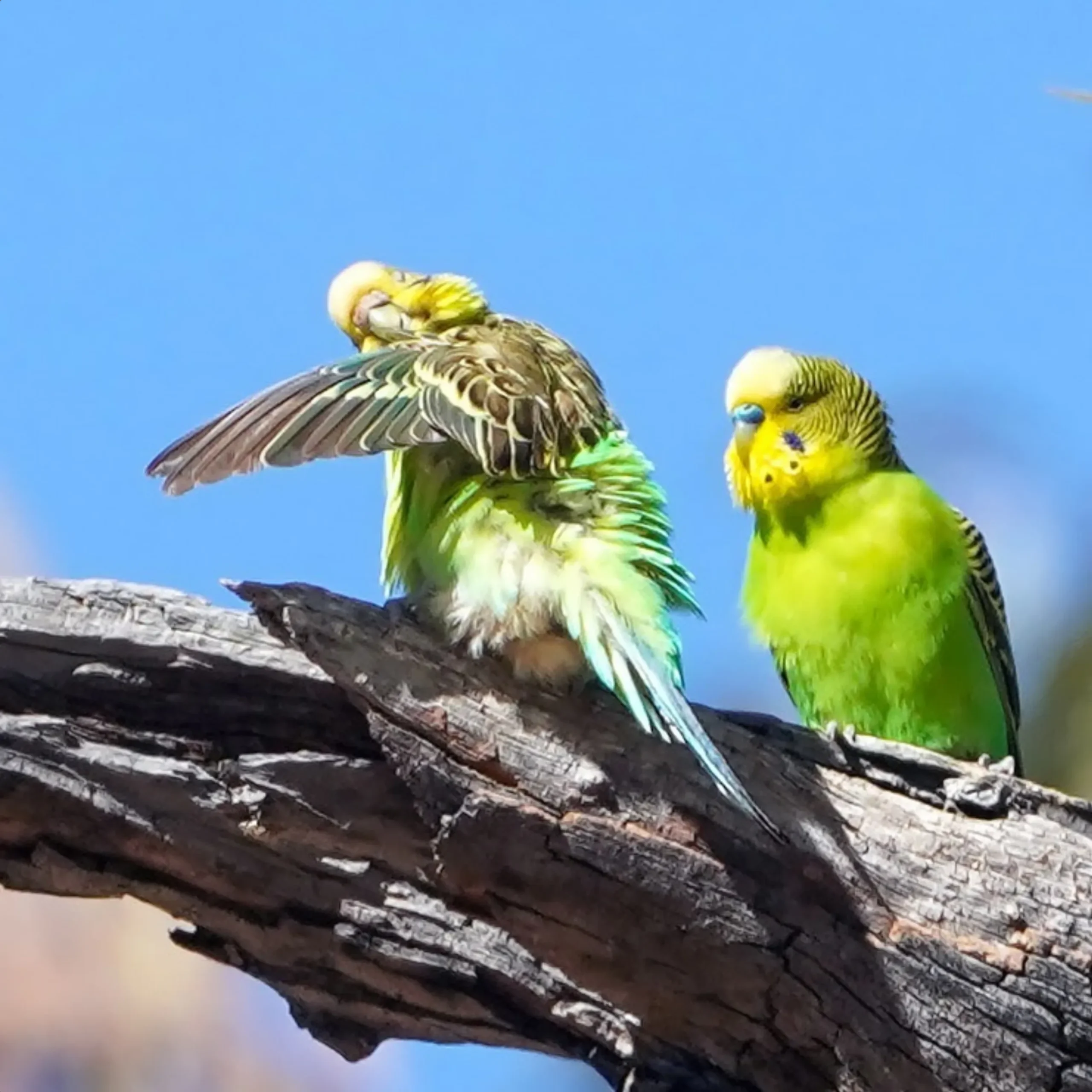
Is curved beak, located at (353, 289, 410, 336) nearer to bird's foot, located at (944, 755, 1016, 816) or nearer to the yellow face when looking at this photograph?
the yellow face

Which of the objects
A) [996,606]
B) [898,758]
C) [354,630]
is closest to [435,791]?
[354,630]

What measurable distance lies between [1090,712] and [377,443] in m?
3.27

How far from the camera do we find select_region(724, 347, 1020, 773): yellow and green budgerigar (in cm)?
421

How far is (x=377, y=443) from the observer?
2861mm

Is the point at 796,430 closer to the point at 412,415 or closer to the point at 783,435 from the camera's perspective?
the point at 783,435

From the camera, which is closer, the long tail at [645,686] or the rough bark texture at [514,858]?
the long tail at [645,686]

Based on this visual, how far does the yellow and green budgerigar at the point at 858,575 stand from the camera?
4215 millimetres

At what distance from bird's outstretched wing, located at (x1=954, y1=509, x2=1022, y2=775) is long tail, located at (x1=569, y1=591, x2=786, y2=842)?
1.59m

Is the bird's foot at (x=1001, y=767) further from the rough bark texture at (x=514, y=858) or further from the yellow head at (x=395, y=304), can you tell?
the yellow head at (x=395, y=304)

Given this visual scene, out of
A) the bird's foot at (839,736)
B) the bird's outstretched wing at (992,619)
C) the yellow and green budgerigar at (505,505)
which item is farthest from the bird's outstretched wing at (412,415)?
the bird's outstretched wing at (992,619)

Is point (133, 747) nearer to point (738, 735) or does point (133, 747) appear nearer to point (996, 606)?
point (738, 735)

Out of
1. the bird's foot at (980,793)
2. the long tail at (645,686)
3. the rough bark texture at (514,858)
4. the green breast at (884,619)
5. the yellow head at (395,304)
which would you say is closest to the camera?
the long tail at (645,686)

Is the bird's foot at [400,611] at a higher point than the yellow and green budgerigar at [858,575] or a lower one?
lower

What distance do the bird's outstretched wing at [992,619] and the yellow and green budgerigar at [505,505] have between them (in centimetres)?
143
